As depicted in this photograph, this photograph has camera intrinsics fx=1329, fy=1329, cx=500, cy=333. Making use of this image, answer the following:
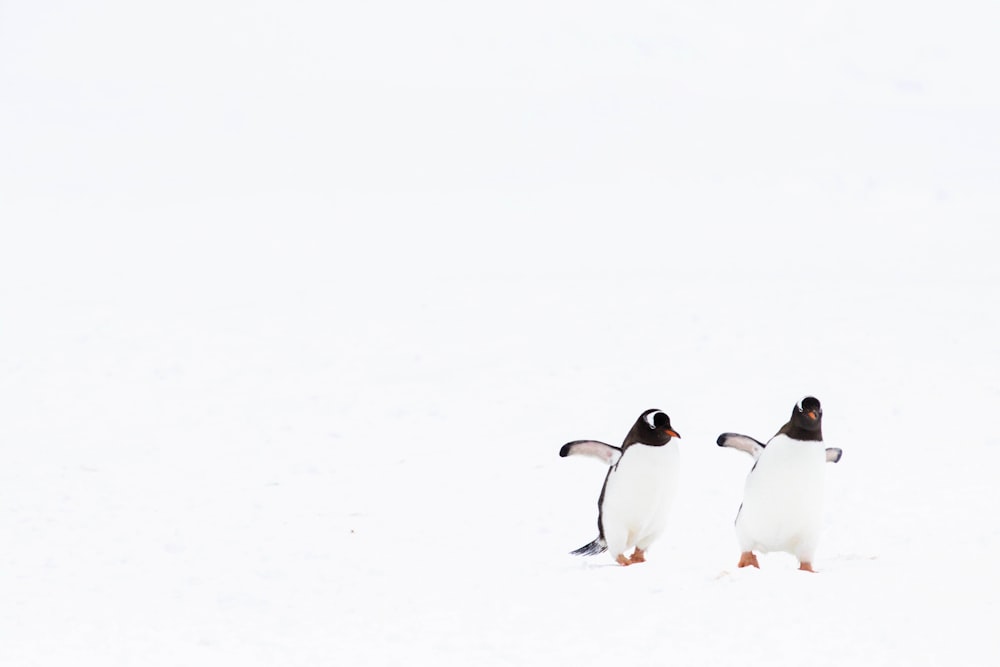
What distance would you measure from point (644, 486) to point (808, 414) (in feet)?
2.83

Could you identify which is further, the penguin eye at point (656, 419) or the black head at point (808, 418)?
the penguin eye at point (656, 419)

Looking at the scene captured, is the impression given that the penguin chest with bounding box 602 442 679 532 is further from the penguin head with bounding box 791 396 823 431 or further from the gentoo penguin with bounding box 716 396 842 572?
the penguin head with bounding box 791 396 823 431

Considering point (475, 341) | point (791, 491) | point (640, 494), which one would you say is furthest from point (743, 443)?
point (475, 341)

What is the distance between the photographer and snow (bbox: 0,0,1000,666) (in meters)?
5.55

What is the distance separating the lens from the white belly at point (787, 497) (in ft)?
19.6

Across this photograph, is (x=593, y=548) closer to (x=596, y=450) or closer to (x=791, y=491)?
(x=596, y=450)

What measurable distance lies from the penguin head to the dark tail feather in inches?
Answer: 48.7

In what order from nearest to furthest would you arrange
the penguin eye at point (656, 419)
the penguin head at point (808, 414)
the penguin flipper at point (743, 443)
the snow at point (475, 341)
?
the snow at point (475, 341) → the penguin head at point (808, 414) → the penguin eye at point (656, 419) → the penguin flipper at point (743, 443)

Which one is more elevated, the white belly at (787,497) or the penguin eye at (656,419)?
the penguin eye at (656,419)

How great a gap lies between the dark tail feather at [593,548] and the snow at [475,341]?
0.20 metres

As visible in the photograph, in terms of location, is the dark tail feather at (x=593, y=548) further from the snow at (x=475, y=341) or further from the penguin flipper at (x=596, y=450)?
the penguin flipper at (x=596, y=450)

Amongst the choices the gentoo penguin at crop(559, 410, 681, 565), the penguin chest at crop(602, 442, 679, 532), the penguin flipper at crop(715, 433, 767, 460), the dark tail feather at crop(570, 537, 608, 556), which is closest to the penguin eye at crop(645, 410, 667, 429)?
the gentoo penguin at crop(559, 410, 681, 565)

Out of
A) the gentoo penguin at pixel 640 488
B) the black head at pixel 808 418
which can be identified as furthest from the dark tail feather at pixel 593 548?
the black head at pixel 808 418

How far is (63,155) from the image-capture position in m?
23.1
